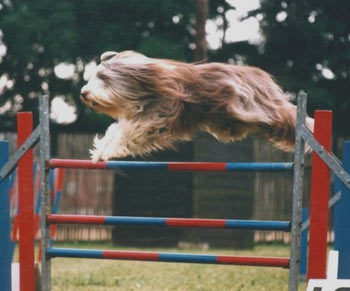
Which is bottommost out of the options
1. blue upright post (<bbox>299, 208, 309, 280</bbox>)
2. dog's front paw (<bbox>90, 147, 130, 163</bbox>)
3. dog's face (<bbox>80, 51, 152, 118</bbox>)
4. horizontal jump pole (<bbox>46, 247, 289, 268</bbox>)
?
blue upright post (<bbox>299, 208, 309, 280</bbox>)

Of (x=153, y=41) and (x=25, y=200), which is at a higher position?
(x=153, y=41)

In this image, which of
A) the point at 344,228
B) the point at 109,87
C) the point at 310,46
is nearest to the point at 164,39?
the point at 310,46

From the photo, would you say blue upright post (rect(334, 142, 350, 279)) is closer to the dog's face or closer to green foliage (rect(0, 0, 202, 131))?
the dog's face

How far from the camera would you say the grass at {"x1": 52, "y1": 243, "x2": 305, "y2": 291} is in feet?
22.3

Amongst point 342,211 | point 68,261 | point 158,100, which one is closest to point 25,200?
point 158,100

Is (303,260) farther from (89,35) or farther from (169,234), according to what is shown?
(89,35)

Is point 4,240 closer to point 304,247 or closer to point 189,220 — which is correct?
point 189,220

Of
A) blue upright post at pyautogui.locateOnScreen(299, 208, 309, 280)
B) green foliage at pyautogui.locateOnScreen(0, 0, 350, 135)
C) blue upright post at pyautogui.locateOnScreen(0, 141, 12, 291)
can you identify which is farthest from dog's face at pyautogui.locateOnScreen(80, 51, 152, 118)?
green foliage at pyautogui.locateOnScreen(0, 0, 350, 135)

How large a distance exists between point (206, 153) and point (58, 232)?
295cm

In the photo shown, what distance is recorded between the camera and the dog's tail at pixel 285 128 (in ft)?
15.6

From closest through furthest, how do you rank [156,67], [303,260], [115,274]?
[156,67], [303,260], [115,274]

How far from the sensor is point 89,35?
1348 centimetres

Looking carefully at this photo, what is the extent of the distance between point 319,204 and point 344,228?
0.96ft

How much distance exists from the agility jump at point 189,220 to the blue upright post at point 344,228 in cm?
15
